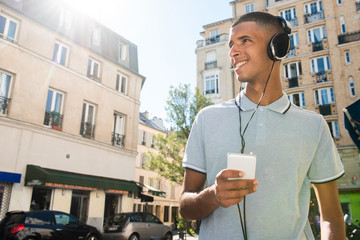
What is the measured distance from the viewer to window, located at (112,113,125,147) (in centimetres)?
1959

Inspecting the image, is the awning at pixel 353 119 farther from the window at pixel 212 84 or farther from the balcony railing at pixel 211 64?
the balcony railing at pixel 211 64

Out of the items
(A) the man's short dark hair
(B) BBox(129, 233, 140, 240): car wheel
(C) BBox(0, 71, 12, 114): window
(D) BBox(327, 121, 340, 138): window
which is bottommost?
(B) BBox(129, 233, 140, 240): car wheel

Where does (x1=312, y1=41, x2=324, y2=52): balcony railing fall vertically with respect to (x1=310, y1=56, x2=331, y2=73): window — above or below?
above

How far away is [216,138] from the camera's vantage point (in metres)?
1.55

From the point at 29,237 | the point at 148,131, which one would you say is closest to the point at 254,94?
the point at 29,237

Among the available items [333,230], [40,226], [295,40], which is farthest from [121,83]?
[333,230]

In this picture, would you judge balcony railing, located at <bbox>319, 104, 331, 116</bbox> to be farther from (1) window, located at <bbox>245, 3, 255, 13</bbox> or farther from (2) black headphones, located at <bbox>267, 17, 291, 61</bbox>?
(2) black headphones, located at <bbox>267, 17, 291, 61</bbox>

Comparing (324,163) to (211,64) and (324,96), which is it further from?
(211,64)

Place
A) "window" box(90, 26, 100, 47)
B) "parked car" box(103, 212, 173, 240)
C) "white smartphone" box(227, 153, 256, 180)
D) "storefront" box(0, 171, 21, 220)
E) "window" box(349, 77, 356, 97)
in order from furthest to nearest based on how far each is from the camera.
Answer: "window" box(349, 77, 356, 97) < "window" box(90, 26, 100, 47) < "parked car" box(103, 212, 173, 240) < "storefront" box(0, 171, 21, 220) < "white smartphone" box(227, 153, 256, 180)

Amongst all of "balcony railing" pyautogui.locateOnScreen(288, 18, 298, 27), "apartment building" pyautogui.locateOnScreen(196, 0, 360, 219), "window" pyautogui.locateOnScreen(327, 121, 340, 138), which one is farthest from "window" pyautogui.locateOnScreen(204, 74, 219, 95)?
"window" pyautogui.locateOnScreen(327, 121, 340, 138)

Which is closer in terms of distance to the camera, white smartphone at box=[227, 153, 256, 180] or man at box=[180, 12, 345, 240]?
white smartphone at box=[227, 153, 256, 180]

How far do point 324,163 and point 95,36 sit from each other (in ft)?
65.4

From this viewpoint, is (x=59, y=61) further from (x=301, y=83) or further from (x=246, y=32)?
(x=301, y=83)

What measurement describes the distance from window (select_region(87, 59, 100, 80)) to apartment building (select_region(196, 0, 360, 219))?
1283 centimetres
